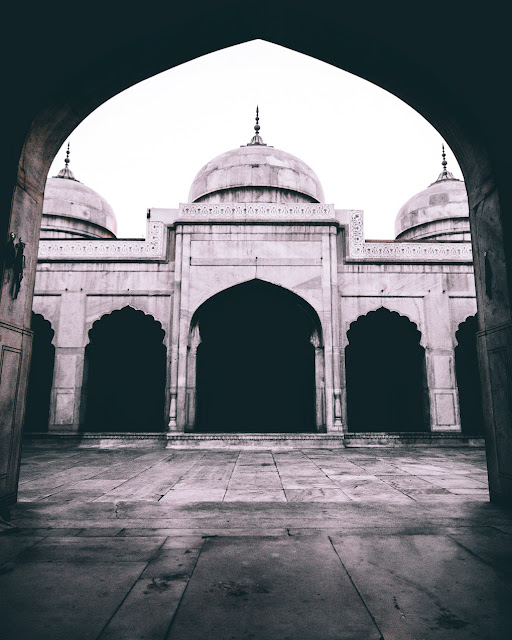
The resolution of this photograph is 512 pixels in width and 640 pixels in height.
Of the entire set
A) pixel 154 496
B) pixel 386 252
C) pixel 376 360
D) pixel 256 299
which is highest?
pixel 386 252

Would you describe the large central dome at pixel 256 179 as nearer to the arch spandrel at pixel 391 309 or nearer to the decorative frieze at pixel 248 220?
the decorative frieze at pixel 248 220

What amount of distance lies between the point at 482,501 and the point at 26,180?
5840 millimetres

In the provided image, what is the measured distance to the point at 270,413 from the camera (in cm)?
1513

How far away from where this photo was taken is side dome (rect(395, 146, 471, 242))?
18969mm

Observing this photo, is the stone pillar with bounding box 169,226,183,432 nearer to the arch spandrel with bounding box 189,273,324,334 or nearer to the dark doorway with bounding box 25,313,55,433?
the arch spandrel with bounding box 189,273,324,334

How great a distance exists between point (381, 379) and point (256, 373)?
4.20 meters

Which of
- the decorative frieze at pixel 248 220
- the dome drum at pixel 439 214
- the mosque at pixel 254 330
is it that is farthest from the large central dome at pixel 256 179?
the dome drum at pixel 439 214

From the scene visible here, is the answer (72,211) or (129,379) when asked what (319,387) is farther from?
(72,211)

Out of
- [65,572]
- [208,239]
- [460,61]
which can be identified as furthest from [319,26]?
[208,239]

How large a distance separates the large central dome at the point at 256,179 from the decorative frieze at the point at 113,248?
3.84 m

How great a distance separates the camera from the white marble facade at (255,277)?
11883 millimetres

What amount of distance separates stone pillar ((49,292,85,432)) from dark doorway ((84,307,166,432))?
1.72 meters

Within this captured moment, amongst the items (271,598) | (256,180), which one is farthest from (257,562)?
(256,180)

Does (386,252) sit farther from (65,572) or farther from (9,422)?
(65,572)
